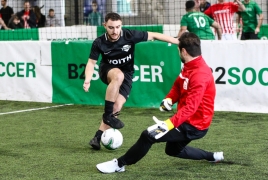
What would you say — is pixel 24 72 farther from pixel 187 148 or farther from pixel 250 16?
pixel 187 148

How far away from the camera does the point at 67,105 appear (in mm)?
12555

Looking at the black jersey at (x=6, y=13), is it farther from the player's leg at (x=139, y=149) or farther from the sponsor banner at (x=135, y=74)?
the player's leg at (x=139, y=149)

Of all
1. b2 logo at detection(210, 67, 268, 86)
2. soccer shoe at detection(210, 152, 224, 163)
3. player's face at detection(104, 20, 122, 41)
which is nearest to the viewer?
soccer shoe at detection(210, 152, 224, 163)

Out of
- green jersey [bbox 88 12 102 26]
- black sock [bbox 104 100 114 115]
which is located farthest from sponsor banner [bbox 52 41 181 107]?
green jersey [bbox 88 12 102 26]

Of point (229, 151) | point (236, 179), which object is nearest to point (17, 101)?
point (229, 151)

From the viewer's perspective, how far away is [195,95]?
632 cm

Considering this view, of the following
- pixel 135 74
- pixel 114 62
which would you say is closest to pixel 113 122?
pixel 114 62

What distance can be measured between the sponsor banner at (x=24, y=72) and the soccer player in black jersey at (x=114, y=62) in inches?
171

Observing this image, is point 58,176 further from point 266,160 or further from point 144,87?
point 144,87

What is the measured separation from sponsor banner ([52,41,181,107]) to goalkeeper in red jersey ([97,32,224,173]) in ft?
16.2

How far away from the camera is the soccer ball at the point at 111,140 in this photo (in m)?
7.91

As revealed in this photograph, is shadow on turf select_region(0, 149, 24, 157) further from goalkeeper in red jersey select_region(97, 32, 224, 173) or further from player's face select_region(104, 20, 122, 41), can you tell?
player's face select_region(104, 20, 122, 41)

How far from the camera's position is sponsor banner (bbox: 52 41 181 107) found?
463 inches

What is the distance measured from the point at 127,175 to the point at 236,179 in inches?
41.3
